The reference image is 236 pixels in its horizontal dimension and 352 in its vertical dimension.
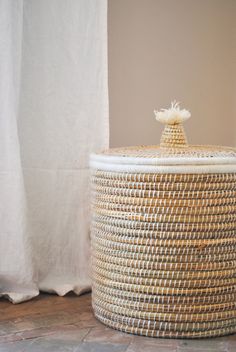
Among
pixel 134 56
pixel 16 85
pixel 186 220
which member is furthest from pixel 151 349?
pixel 134 56

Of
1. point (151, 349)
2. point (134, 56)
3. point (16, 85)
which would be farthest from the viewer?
point (134, 56)

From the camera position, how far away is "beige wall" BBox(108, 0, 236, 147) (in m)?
1.91

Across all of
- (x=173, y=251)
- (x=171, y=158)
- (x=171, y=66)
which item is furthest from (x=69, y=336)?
(x=171, y=66)

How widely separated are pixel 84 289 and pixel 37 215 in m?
0.25

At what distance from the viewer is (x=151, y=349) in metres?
1.37

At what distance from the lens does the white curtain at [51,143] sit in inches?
66.6

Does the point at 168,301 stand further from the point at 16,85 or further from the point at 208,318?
the point at 16,85

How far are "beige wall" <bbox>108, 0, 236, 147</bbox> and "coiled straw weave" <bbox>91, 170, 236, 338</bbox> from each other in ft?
1.69

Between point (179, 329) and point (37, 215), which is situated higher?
point (37, 215)

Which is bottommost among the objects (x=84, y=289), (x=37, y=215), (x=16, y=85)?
(x=84, y=289)

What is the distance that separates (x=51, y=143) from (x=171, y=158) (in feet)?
1.64

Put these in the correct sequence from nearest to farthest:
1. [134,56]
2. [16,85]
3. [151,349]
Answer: [151,349]
[16,85]
[134,56]

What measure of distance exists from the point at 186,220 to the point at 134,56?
71cm

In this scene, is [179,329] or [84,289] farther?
[84,289]
